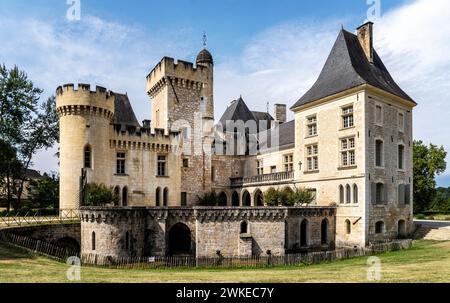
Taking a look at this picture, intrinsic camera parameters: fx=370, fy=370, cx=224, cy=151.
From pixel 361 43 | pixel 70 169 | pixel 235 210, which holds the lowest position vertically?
pixel 235 210

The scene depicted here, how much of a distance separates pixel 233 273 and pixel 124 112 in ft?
89.6

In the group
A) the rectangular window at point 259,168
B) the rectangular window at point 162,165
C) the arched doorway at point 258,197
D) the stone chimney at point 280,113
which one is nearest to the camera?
the rectangular window at point 162,165

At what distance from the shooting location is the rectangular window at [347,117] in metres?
27.9

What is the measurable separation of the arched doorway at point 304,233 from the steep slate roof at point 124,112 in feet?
67.8

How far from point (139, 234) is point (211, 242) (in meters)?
4.99

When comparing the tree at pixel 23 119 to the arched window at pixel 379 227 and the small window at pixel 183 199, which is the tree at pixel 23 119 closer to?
the small window at pixel 183 199

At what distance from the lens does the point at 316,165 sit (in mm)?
30797

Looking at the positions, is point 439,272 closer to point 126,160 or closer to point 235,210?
point 235,210

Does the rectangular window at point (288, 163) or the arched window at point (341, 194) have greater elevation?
the rectangular window at point (288, 163)

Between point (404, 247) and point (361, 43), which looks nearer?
point (404, 247)

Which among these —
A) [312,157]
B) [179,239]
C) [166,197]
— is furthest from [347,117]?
[166,197]

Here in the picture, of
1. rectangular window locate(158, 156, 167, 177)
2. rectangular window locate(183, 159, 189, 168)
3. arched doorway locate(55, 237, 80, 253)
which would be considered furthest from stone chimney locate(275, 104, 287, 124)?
arched doorway locate(55, 237, 80, 253)

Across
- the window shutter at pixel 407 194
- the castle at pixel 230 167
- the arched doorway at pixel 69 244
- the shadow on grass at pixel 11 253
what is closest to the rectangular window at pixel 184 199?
the castle at pixel 230 167
